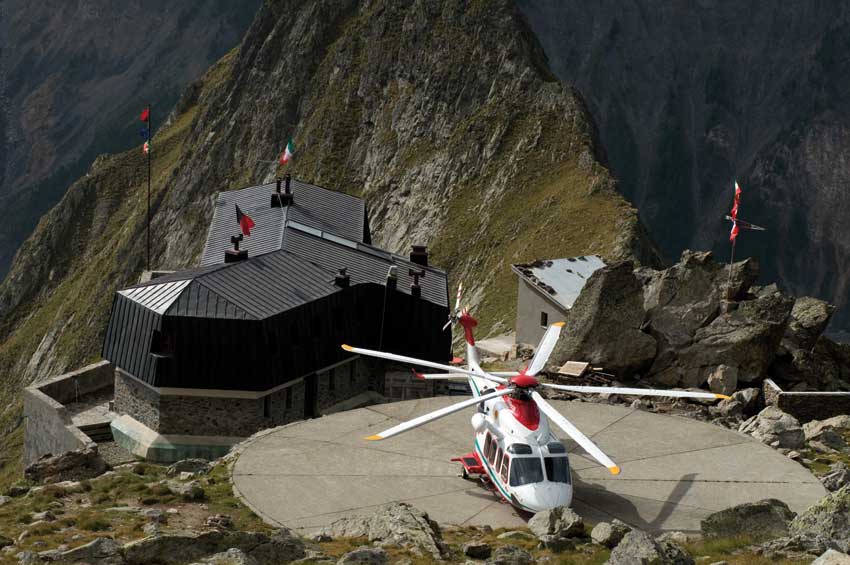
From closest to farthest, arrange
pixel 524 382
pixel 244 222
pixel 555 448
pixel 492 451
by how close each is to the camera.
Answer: pixel 555 448
pixel 524 382
pixel 492 451
pixel 244 222

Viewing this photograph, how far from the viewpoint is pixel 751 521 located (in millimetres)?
29969

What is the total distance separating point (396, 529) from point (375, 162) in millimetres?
114527

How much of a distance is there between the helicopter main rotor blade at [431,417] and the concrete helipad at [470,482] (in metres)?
3.46

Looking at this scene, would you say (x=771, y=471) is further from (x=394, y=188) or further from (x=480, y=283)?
(x=394, y=188)

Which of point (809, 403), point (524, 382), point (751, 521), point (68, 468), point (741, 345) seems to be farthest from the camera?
point (741, 345)

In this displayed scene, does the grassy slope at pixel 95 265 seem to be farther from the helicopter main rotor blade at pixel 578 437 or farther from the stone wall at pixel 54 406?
the helicopter main rotor blade at pixel 578 437

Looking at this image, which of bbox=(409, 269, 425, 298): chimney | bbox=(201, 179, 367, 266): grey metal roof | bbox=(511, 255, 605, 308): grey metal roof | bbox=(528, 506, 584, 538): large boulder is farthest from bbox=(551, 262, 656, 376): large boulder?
bbox=(528, 506, 584, 538): large boulder

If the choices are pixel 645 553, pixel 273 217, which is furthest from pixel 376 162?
pixel 645 553

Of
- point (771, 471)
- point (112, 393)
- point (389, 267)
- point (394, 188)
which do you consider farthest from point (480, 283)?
point (771, 471)

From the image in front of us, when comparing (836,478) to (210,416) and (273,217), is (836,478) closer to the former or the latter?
(210,416)

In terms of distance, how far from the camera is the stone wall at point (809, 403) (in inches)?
2019

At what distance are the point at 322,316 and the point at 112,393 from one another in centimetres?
1412

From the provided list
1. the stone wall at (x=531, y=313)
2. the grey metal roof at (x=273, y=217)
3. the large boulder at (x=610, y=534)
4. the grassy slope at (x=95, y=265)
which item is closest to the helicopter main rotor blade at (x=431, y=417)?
the large boulder at (x=610, y=534)

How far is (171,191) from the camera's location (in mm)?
168875
